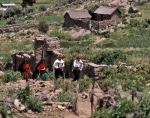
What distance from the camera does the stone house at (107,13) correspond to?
50.3 metres

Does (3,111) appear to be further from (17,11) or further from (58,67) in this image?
(17,11)

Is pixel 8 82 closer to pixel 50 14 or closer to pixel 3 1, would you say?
pixel 50 14

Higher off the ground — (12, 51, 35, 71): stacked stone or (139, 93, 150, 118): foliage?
(139, 93, 150, 118): foliage

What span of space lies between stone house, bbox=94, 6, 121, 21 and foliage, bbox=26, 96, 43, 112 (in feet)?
120

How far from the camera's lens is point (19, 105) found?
13.9 m

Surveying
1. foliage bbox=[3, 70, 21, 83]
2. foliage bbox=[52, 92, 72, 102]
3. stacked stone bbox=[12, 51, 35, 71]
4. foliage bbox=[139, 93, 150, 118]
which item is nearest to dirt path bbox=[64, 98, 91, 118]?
foliage bbox=[52, 92, 72, 102]

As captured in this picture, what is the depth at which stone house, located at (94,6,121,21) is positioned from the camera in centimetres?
5031

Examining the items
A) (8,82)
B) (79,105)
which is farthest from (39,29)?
(79,105)

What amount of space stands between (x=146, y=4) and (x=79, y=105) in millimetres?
44305

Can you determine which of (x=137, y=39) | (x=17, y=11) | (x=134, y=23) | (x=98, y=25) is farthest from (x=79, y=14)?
(x=17, y=11)

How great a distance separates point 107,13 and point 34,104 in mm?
37373

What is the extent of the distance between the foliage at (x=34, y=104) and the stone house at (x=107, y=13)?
36660mm

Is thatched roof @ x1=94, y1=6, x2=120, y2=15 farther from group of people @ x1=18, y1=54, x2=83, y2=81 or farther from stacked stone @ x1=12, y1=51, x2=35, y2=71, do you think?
group of people @ x1=18, y1=54, x2=83, y2=81

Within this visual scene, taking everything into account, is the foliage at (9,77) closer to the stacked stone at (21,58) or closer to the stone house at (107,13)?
the stacked stone at (21,58)
